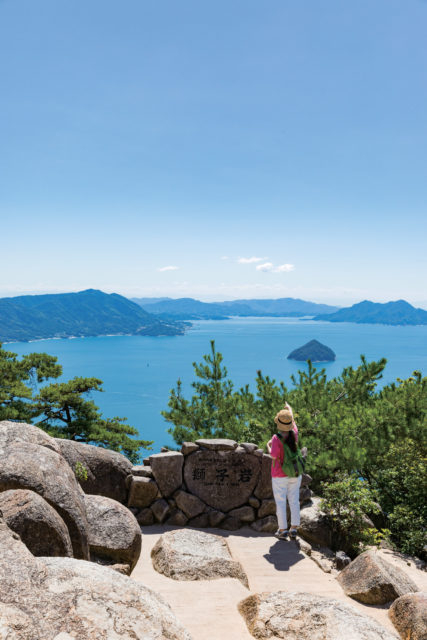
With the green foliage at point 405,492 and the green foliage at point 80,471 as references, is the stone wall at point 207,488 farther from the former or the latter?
the green foliage at point 405,492

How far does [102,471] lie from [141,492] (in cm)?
97

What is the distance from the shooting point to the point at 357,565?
6418 millimetres

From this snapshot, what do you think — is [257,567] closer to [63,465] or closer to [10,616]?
[63,465]

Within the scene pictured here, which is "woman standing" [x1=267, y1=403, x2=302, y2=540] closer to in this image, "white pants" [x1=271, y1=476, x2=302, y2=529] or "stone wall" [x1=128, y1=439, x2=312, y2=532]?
"white pants" [x1=271, y1=476, x2=302, y2=529]

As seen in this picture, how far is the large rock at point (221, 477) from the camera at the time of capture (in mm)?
8938

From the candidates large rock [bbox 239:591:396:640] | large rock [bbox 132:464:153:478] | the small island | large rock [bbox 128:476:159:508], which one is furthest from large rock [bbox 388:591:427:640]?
the small island

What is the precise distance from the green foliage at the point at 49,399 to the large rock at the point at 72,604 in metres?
Answer: 11.5

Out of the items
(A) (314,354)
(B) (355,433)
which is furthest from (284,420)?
(A) (314,354)

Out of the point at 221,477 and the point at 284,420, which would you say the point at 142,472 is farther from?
the point at 284,420

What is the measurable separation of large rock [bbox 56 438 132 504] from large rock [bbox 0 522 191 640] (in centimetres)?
481

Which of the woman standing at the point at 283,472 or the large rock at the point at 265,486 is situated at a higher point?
the woman standing at the point at 283,472

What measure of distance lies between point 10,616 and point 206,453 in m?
6.64

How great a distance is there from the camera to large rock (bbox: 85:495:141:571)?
6039mm

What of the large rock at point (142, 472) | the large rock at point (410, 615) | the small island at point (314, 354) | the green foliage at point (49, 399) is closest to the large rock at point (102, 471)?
the large rock at point (142, 472)
